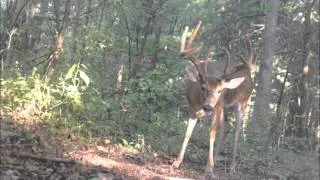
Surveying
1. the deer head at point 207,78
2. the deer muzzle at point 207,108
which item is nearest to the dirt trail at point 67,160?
the deer muzzle at point 207,108

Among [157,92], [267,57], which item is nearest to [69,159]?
[157,92]

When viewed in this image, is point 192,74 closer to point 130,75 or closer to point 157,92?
point 157,92

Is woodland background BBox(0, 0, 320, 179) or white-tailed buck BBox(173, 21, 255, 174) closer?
woodland background BBox(0, 0, 320, 179)

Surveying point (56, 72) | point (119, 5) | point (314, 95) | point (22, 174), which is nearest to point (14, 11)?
point (56, 72)

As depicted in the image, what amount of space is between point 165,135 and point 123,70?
612cm

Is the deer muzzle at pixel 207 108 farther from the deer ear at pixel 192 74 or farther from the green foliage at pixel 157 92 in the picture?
the green foliage at pixel 157 92

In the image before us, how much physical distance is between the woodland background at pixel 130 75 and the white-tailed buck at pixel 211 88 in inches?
30.2

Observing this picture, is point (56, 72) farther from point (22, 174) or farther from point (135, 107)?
point (22, 174)

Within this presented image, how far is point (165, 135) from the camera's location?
1148 cm

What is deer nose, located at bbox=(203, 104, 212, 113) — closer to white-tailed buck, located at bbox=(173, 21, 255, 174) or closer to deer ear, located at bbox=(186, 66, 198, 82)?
white-tailed buck, located at bbox=(173, 21, 255, 174)

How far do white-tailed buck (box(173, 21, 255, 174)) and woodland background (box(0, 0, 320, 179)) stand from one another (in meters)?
0.77

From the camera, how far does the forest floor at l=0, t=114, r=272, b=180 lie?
681cm

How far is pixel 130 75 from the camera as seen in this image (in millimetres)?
13594

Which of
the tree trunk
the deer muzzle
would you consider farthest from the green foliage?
the tree trunk
